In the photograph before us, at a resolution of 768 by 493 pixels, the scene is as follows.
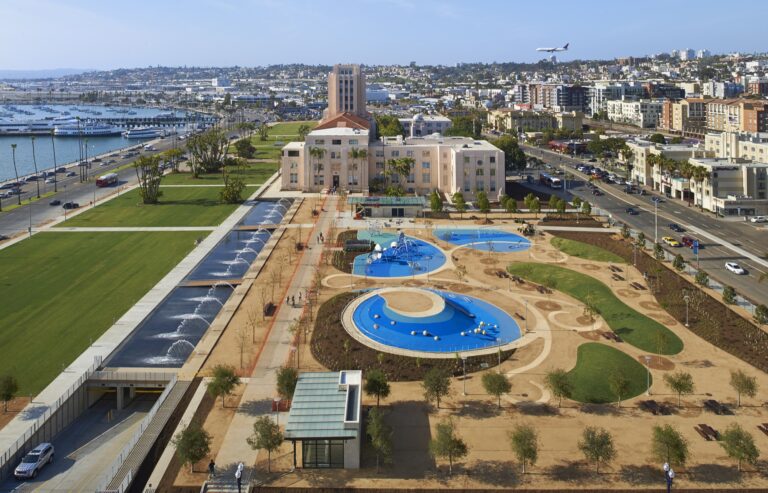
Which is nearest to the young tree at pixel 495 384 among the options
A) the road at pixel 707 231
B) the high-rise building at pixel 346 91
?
the road at pixel 707 231

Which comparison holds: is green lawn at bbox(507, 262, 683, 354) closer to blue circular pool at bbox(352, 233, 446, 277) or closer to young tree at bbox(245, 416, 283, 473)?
blue circular pool at bbox(352, 233, 446, 277)

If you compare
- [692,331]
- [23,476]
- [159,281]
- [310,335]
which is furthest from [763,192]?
[23,476]

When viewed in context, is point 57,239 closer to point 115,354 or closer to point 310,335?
point 115,354

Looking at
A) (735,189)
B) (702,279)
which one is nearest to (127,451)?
(702,279)

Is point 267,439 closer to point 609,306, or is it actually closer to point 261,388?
point 261,388

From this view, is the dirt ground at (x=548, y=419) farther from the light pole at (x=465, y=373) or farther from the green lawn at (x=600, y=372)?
the green lawn at (x=600, y=372)

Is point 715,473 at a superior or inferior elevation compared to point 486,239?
inferior

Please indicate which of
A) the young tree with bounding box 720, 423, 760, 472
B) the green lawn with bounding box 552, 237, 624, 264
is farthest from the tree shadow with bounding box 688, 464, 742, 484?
the green lawn with bounding box 552, 237, 624, 264
